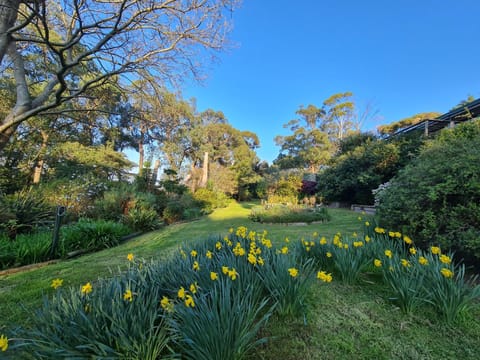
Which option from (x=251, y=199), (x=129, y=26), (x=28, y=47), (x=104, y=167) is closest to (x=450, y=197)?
(x=129, y=26)

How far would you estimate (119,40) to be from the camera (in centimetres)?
512

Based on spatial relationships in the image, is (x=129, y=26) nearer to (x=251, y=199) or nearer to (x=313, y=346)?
(x=313, y=346)

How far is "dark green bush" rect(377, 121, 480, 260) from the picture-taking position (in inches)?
96.8

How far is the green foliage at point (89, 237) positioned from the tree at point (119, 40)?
2823 mm

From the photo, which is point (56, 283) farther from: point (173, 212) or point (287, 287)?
point (173, 212)

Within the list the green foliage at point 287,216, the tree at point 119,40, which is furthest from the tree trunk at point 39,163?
the green foliage at point 287,216

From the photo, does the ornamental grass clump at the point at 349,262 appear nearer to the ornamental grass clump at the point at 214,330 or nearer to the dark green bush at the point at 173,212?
the ornamental grass clump at the point at 214,330

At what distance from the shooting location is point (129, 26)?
5.02m

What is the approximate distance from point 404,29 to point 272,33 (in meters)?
6.95

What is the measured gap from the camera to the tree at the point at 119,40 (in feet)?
14.8

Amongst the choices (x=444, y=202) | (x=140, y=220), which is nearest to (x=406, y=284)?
(x=444, y=202)

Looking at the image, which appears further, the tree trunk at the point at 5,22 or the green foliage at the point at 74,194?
the green foliage at the point at 74,194

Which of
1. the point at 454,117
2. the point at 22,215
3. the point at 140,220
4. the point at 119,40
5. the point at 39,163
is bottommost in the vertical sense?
the point at 140,220

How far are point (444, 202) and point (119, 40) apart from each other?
720cm
